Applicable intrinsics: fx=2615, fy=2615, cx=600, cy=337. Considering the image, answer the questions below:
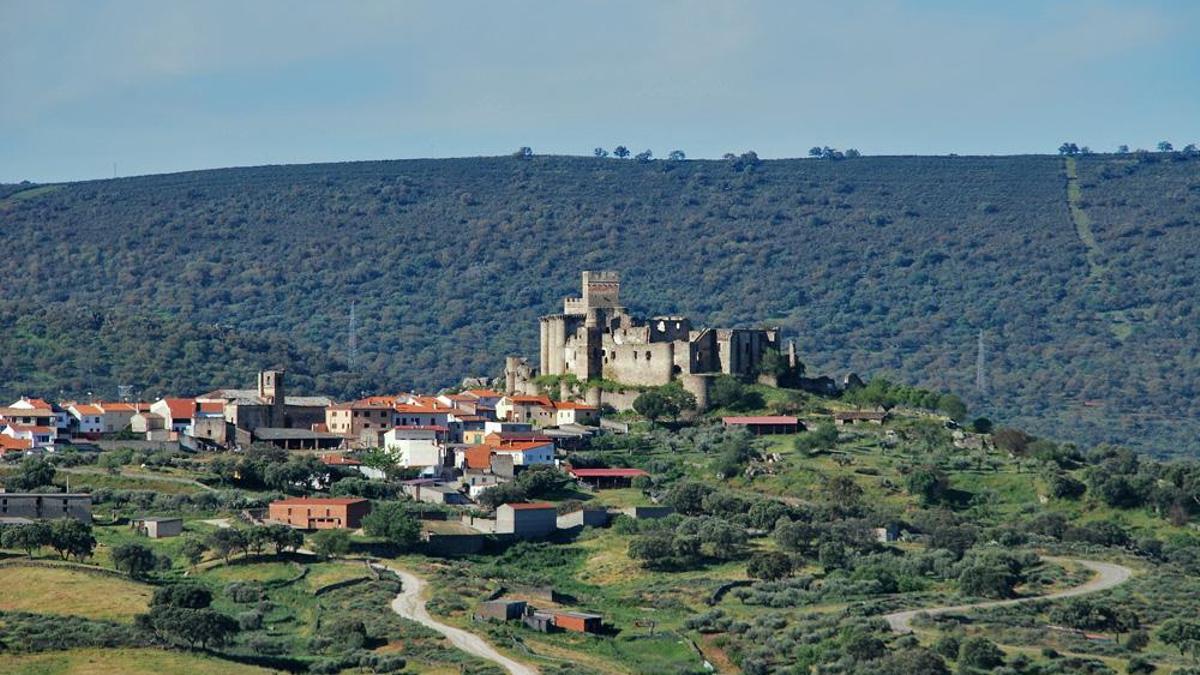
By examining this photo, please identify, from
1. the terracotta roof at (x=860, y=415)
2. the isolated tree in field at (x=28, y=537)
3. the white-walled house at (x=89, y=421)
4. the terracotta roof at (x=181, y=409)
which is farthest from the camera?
the terracotta roof at (x=860, y=415)

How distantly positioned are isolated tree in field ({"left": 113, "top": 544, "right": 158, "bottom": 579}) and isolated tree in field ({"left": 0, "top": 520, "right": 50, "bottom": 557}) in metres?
3.09

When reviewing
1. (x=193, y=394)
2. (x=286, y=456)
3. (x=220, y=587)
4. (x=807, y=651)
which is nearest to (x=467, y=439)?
(x=286, y=456)

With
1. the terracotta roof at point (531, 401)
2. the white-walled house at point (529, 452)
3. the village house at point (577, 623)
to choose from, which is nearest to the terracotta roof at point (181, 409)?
the terracotta roof at point (531, 401)

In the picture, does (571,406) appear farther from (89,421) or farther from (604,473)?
(89,421)

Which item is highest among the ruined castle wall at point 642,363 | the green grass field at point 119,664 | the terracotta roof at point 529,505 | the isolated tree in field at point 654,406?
the ruined castle wall at point 642,363

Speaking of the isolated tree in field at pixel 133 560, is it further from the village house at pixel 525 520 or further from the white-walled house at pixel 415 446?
the white-walled house at pixel 415 446

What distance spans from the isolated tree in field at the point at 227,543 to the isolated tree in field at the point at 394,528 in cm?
582

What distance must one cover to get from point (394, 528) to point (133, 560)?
38.3 feet

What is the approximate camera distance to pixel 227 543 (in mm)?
95438

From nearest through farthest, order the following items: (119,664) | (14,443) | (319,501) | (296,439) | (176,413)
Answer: (119,664)
(319,501)
(14,443)
(296,439)
(176,413)

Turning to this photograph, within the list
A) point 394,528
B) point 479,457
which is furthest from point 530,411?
point 394,528

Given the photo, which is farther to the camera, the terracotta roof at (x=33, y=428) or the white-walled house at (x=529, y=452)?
the terracotta roof at (x=33, y=428)

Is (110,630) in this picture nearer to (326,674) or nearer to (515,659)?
(326,674)

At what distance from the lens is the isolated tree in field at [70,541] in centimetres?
9288
